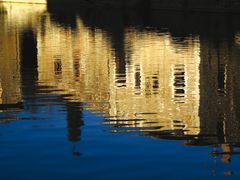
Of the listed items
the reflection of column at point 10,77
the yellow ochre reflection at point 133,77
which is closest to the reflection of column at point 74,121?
the yellow ochre reflection at point 133,77

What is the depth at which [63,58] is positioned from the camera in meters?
35.1

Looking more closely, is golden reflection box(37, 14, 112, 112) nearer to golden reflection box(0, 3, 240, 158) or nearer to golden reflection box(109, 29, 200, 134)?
golden reflection box(0, 3, 240, 158)

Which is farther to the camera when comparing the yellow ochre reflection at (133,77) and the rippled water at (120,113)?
the yellow ochre reflection at (133,77)

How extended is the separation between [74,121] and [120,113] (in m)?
2.21

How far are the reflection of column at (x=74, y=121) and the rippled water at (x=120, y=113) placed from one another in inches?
1.2

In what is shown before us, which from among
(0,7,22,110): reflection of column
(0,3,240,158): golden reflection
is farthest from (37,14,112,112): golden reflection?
(0,7,22,110): reflection of column

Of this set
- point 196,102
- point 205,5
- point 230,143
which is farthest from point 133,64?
point 205,5

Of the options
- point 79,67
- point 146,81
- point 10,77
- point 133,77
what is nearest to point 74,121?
point 146,81

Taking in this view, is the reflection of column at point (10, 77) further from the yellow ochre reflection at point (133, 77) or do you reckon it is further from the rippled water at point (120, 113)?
the yellow ochre reflection at point (133, 77)

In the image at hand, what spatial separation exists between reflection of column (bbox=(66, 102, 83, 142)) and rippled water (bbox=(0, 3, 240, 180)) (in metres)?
0.03

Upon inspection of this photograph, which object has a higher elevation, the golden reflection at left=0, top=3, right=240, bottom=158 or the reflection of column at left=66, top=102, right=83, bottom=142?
the golden reflection at left=0, top=3, right=240, bottom=158

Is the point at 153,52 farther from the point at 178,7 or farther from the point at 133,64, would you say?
the point at 178,7

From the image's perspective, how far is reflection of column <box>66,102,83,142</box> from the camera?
15651 millimetres

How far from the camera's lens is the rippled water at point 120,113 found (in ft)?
42.1
